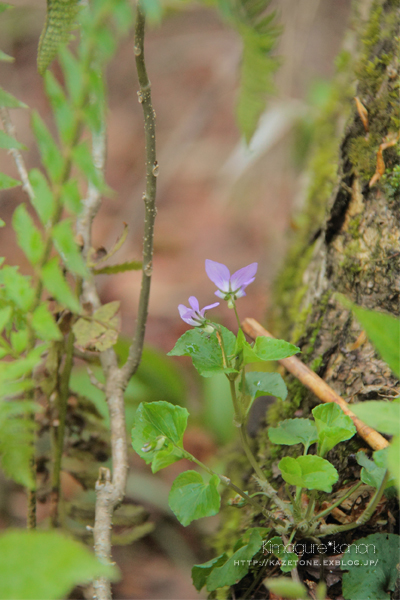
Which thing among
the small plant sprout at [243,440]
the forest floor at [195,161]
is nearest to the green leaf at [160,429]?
Answer: the small plant sprout at [243,440]

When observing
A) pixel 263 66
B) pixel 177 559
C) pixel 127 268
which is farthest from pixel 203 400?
pixel 263 66

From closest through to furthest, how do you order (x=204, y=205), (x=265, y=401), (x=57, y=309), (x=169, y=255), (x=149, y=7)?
(x=149, y=7) < (x=57, y=309) < (x=265, y=401) < (x=169, y=255) < (x=204, y=205)

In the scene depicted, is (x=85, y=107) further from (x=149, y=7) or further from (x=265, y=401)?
(x=265, y=401)

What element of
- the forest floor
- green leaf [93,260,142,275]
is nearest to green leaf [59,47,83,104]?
green leaf [93,260,142,275]

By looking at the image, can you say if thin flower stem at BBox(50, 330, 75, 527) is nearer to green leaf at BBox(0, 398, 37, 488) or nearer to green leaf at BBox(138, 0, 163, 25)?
green leaf at BBox(0, 398, 37, 488)

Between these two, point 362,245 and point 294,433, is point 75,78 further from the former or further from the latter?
point 362,245

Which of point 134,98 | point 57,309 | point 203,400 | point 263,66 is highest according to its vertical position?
point 134,98
